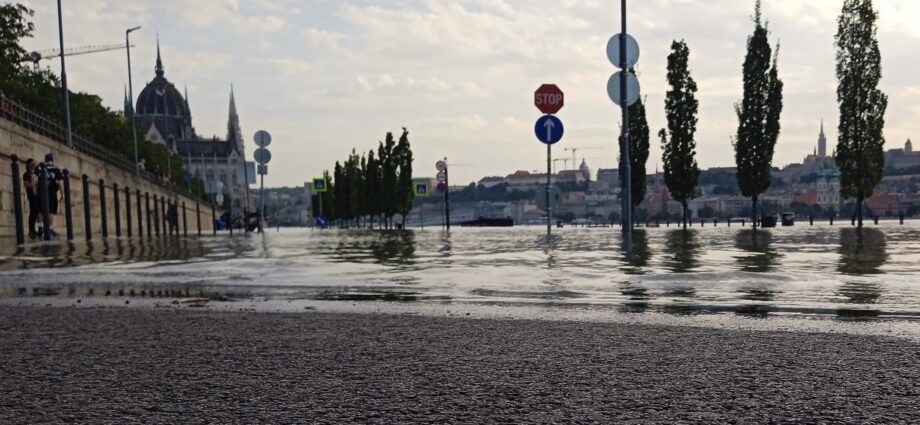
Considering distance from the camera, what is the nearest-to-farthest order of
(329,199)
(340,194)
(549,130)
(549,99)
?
(549,130), (549,99), (340,194), (329,199)

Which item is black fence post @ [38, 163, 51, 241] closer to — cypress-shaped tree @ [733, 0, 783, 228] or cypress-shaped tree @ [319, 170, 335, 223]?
cypress-shaped tree @ [733, 0, 783, 228]

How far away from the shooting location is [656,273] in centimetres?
855

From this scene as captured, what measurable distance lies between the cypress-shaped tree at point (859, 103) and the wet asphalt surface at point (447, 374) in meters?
34.8

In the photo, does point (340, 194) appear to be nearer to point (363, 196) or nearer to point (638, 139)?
point (363, 196)

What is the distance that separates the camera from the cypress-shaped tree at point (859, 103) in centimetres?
3575

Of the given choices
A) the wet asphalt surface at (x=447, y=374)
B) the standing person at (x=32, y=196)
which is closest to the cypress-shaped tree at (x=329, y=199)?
the standing person at (x=32, y=196)

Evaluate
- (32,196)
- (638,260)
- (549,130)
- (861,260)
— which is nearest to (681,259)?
(638,260)

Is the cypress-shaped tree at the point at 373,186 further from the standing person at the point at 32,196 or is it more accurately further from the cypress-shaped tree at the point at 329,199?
the standing person at the point at 32,196

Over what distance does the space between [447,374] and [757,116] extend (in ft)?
136

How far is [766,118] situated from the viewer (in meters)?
41.4

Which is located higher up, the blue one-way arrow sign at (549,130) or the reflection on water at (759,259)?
the blue one-way arrow sign at (549,130)

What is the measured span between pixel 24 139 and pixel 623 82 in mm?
19801

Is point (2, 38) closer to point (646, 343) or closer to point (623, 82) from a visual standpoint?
point (623, 82)

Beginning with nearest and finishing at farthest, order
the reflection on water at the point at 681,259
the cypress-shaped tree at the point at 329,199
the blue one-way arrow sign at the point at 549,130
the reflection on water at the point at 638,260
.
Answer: the reflection on water at the point at 638,260 < the reflection on water at the point at 681,259 < the blue one-way arrow sign at the point at 549,130 < the cypress-shaped tree at the point at 329,199
